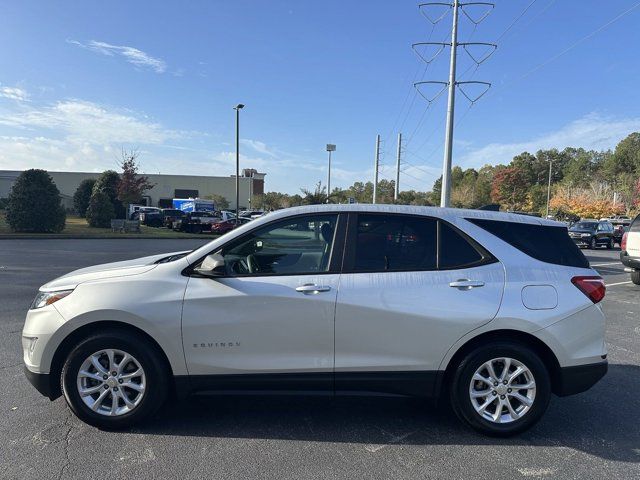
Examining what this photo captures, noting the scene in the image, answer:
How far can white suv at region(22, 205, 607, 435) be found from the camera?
355 centimetres

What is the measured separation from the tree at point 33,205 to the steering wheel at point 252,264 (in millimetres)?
26036

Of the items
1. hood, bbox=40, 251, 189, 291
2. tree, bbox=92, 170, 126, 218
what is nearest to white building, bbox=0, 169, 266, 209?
tree, bbox=92, 170, 126, 218

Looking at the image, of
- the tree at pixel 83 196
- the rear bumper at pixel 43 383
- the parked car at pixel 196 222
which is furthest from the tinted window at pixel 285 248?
the tree at pixel 83 196

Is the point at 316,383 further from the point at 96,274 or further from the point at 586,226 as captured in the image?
the point at 586,226

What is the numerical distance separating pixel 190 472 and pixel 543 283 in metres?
2.90

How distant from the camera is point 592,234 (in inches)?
1119

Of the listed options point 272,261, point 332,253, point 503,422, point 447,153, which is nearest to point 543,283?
point 503,422

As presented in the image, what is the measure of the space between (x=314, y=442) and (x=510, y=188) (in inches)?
3791

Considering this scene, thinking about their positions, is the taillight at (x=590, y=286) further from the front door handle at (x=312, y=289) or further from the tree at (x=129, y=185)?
the tree at (x=129, y=185)

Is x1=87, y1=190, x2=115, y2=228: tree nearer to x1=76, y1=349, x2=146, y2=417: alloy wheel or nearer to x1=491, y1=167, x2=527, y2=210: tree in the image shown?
x1=76, y1=349, x2=146, y2=417: alloy wheel

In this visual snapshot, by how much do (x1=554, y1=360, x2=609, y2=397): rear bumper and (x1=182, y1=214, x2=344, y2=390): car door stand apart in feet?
5.95

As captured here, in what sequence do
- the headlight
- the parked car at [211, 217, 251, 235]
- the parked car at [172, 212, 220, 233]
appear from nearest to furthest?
the headlight → the parked car at [211, 217, 251, 235] → the parked car at [172, 212, 220, 233]

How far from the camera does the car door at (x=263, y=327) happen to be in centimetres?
355

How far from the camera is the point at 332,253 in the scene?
3.73m
